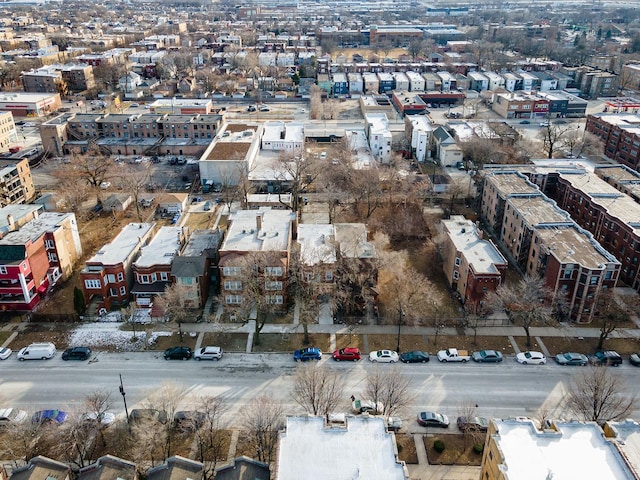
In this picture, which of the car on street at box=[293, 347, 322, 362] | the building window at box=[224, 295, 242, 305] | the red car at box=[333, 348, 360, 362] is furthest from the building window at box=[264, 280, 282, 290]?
the red car at box=[333, 348, 360, 362]

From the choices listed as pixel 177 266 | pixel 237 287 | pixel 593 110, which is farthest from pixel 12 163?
pixel 593 110

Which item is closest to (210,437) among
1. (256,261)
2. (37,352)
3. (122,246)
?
(256,261)

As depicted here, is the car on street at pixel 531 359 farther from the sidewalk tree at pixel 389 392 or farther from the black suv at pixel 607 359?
the sidewalk tree at pixel 389 392

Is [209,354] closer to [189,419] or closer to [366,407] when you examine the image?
[189,419]

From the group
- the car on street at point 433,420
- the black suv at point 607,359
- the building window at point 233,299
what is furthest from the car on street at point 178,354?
the black suv at point 607,359

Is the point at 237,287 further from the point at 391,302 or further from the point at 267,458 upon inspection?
the point at 267,458

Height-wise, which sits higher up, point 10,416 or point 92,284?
point 92,284

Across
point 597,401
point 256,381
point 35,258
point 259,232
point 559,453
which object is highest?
point 259,232
